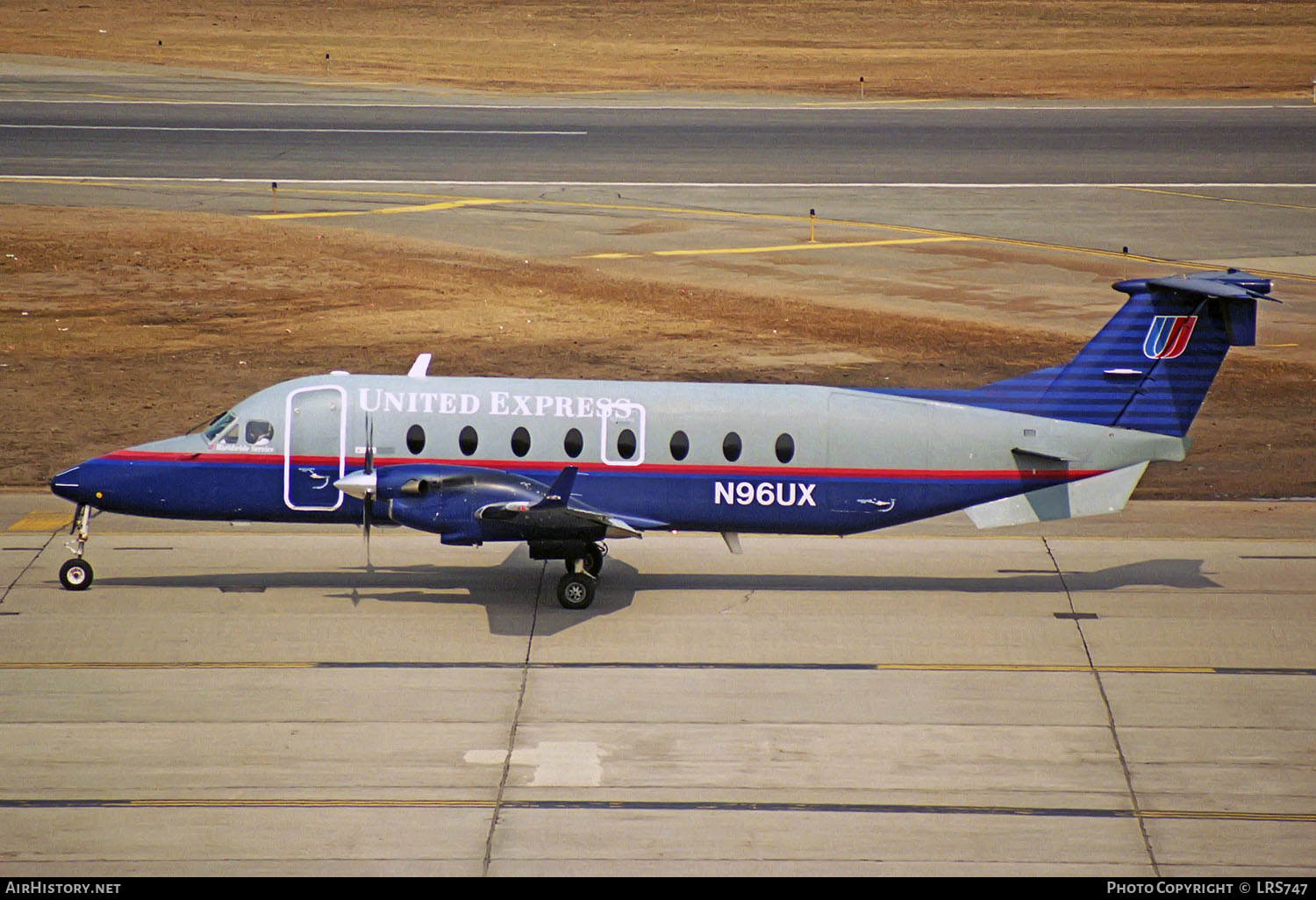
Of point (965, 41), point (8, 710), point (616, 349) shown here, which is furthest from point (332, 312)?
point (965, 41)

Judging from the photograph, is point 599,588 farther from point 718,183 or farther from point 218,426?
point 718,183

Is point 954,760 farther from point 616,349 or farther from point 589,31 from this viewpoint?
point 589,31

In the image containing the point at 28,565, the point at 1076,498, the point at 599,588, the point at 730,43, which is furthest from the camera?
the point at 730,43

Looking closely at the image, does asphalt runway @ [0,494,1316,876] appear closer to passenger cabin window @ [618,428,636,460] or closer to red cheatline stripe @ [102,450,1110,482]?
red cheatline stripe @ [102,450,1110,482]

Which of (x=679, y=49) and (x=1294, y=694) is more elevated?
(x=679, y=49)

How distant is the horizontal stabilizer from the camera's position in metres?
19.4

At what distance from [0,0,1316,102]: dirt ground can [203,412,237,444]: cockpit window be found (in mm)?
55073

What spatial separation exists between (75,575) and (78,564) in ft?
0.47

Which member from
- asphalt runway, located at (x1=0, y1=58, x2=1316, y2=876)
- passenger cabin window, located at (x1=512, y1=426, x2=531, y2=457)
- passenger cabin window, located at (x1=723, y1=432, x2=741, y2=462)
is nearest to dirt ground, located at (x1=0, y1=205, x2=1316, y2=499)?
asphalt runway, located at (x1=0, y1=58, x2=1316, y2=876)

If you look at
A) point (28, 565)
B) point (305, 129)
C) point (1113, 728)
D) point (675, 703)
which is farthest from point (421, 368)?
point (305, 129)

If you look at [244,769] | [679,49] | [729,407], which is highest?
[679,49]

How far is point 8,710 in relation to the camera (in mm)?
16078

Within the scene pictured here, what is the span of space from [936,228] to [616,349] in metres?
16.1

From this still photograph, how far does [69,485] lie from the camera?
19.2 m
